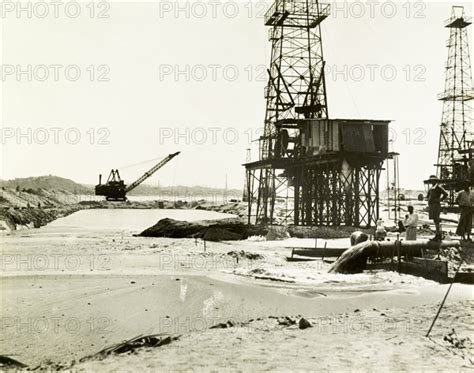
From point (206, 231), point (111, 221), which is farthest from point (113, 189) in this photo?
point (206, 231)

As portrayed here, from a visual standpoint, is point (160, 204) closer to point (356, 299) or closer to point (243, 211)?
point (243, 211)

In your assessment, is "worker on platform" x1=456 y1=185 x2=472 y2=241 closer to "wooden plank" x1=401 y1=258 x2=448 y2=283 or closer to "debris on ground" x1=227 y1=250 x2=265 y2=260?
"wooden plank" x1=401 y1=258 x2=448 y2=283

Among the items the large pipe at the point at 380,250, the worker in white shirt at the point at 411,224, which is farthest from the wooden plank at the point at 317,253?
the worker in white shirt at the point at 411,224

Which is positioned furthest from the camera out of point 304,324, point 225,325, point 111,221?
point 111,221

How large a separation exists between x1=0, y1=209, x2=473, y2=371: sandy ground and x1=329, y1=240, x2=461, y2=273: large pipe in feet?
2.21

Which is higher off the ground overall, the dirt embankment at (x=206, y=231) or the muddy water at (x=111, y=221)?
the dirt embankment at (x=206, y=231)

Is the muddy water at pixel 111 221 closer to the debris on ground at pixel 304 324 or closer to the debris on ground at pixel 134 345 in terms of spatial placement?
the debris on ground at pixel 304 324

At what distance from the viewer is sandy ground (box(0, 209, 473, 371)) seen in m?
7.19

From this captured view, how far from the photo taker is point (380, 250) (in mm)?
15109

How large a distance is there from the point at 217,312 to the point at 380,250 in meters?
6.61

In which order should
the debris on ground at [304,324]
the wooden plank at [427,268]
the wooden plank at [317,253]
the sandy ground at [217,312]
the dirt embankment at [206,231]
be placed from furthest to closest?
the dirt embankment at [206,231] < the wooden plank at [317,253] < the wooden plank at [427,268] < the debris on ground at [304,324] < the sandy ground at [217,312]

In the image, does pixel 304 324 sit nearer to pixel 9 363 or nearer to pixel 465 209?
pixel 9 363

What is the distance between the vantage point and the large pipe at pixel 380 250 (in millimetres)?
14836

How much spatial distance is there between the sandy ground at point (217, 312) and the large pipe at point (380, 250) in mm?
673
